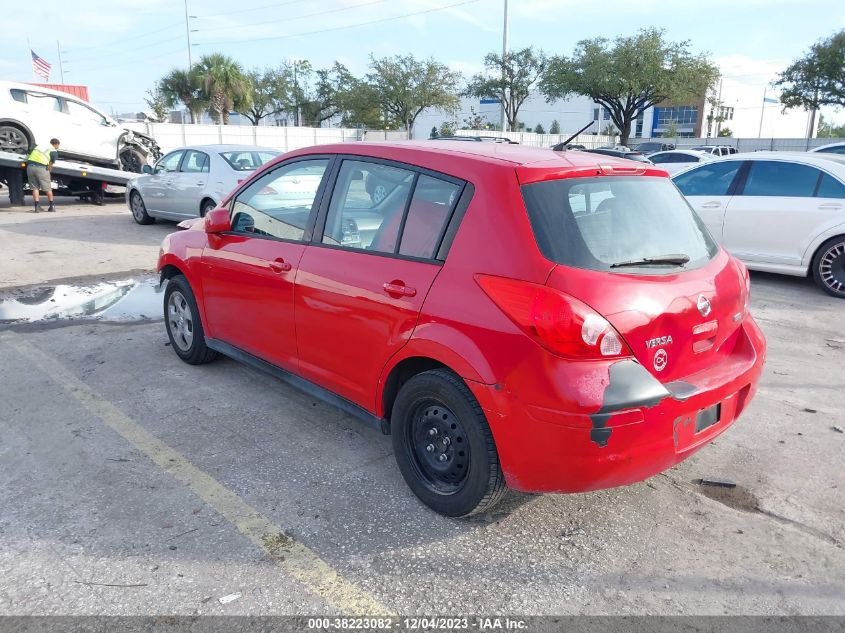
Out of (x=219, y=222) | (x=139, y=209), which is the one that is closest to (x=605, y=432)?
(x=219, y=222)

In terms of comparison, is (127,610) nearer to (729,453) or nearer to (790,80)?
(729,453)

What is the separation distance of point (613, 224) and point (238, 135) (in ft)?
131

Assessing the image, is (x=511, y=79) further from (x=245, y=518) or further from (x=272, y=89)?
(x=245, y=518)

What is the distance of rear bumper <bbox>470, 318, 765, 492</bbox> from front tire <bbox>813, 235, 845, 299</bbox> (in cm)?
602

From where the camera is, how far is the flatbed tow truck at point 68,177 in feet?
49.5

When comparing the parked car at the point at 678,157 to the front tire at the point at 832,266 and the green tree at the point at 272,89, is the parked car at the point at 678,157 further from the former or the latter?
the green tree at the point at 272,89

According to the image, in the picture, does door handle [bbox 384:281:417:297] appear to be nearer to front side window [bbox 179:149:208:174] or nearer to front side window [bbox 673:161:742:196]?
front side window [bbox 673:161:742:196]

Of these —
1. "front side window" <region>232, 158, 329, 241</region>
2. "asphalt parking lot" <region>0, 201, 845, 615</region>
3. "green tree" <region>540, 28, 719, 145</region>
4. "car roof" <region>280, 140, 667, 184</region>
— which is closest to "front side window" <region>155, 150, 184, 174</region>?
"asphalt parking lot" <region>0, 201, 845, 615</region>

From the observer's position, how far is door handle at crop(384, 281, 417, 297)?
311 cm

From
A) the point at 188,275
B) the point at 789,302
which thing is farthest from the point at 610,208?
the point at 789,302

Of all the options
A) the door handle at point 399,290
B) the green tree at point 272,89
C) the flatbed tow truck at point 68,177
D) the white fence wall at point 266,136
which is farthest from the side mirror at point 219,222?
the green tree at point 272,89

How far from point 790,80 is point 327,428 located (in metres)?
50.8

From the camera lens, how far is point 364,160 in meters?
3.66

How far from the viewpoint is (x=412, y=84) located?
51250 millimetres
